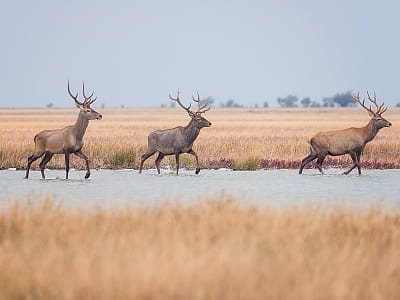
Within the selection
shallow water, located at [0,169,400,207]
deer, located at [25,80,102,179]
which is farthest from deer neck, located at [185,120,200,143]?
deer, located at [25,80,102,179]

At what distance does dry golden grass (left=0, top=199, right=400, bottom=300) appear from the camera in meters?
7.47

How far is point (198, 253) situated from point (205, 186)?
1065 cm

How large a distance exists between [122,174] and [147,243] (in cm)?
1355

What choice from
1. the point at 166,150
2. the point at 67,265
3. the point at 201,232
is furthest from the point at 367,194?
the point at 67,265

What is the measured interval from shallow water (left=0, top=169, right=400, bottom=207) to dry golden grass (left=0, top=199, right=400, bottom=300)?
430 centimetres

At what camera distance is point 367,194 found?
17.8 metres

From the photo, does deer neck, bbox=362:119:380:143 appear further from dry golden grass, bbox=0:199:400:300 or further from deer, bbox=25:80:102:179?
dry golden grass, bbox=0:199:400:300

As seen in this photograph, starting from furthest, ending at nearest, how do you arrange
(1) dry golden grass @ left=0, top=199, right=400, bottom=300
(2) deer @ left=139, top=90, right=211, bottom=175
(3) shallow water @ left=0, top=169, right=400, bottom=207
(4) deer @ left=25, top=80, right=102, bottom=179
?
(2) deer @ left=139, top=90, right=211, bottom=175 < (4) deer @ left=25, top=80, right=102, bottom=179 < (3) shallow water @ left=0, top=169, right=400, bottom=207 < (1) dry golden grass @ left=0, top=199, right=400, bottom=300

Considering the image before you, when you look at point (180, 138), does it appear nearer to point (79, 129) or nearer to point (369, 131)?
point (79, 129)

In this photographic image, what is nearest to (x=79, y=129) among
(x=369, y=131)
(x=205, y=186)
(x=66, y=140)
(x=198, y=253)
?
(x=66, y=140)

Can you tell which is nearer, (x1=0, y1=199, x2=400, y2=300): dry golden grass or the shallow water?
(x1=0, y1=199, x2=400, y2=300): dry golden grass

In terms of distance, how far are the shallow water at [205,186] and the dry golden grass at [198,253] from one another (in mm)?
4305

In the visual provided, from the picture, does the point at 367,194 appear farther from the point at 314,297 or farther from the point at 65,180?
the point at 314,297

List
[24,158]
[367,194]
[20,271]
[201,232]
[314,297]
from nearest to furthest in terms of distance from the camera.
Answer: [314,297] → [20,271] → [201,232] → [367,194] → [24,158]
